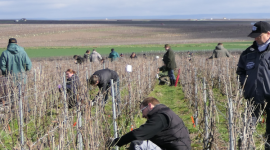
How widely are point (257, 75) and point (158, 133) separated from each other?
3.71 ft

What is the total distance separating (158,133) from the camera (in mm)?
3707

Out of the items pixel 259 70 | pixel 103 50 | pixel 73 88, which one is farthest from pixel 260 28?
pixel 103 50

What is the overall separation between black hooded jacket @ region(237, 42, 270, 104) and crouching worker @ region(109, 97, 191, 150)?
Result: 80cm

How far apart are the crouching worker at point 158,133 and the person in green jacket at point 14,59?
14.0ft

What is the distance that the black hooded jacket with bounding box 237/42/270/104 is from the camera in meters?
3.91

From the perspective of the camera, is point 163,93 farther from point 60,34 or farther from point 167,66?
point 60,34

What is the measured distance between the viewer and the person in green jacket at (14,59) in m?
7.51

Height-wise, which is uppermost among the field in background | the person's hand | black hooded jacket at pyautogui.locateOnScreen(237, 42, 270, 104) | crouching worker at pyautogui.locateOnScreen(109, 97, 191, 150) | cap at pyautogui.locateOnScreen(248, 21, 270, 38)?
cap at pyautogui.locateOnScreen(248, 21, 270, 38)

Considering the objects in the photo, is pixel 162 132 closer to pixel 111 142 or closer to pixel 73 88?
pixel 111 142

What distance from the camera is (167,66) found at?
12.3 metres

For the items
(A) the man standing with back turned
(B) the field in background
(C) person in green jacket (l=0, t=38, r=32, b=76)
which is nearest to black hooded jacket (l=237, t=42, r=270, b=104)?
(A) the man standing with back turned

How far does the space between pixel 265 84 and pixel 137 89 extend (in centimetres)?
389

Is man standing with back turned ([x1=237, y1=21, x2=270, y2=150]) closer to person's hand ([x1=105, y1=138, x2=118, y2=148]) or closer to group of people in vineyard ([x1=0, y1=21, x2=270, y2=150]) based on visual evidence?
group of people in vineyard ([x1=0, y1=21, x2=270, y2=150])

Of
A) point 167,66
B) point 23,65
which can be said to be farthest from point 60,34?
point 23,65
